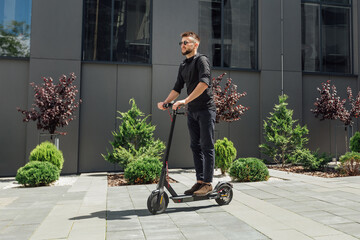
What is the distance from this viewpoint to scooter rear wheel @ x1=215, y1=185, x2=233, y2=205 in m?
4.20

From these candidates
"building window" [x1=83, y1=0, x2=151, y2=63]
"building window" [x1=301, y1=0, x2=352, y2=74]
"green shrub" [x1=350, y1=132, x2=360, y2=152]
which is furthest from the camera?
"building window" [x1=301, y1=0, x2=352, y2=74]

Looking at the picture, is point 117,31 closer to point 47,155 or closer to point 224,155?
point 47,155

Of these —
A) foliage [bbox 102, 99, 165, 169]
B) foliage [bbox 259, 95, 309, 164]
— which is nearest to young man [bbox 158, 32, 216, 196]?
foliage [bbox 102, 99, 165, 169]

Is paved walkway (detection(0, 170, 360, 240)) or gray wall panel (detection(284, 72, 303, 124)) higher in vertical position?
gray wall panel (detection(284, 72, 303, 124))

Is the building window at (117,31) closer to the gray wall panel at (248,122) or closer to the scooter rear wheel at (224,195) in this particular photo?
the gray wall panel at (248,122)

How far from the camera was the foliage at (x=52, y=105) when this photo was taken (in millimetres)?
8594

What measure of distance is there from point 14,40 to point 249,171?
8.54m

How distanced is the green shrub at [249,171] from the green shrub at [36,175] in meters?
4.31

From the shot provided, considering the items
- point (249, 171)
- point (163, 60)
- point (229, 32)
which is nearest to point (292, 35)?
point (229, 32)

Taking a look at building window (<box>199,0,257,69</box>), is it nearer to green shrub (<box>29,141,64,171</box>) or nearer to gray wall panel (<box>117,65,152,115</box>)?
gray wall panel (<box>117,65,152,115</box>)

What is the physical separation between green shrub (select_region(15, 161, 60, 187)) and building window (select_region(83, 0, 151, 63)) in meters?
4.50

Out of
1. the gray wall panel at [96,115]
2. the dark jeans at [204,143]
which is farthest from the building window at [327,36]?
the dark jeans at [204,143]

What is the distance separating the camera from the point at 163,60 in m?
10.6

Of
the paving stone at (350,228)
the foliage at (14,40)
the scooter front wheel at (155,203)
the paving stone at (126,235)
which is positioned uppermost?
the foliage at (14,40)
